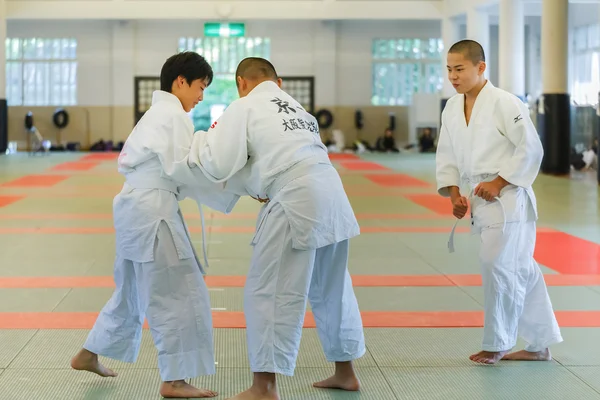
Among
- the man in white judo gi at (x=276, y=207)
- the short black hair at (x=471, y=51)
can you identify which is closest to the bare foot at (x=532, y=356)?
the man in white judo gi at (x=276, y=207)

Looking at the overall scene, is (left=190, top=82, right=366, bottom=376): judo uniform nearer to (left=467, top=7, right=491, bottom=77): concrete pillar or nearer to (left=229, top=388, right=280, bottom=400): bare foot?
(left=229, top=388, right=280, bottom=400): bare foot

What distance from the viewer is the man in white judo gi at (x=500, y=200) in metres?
4.30

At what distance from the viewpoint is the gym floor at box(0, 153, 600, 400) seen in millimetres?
4070

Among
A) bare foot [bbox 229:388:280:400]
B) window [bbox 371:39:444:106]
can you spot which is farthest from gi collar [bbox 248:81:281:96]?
window [bbox 371:39:444:106]

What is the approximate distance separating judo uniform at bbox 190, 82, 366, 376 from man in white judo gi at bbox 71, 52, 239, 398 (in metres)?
0.14

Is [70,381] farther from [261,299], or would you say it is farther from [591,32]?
[591,32]

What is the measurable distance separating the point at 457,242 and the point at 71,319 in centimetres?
446

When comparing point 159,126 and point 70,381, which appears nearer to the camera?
point 159,126

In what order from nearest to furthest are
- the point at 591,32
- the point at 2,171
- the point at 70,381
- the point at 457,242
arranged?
the point at 70,381, the point at 457,242, the point at 2,171, the point at 591,32

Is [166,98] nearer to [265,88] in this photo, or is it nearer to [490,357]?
[265,88]

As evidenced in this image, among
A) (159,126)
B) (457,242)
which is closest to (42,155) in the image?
(457,242)

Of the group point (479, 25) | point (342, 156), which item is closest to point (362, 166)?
point (342, 156)

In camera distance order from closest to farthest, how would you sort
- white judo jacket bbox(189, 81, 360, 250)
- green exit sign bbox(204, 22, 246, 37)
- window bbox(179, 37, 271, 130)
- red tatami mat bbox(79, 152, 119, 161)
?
1. white judo jacket bbox(189, 81, 360, 250)
2. red tatami mat bbox(79, 152, 119, 161)
3. green exit sign bbox(204, 22, 246, 37)
4. window bbox(179, 37, 271, 130)

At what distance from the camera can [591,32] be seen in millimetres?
25188
